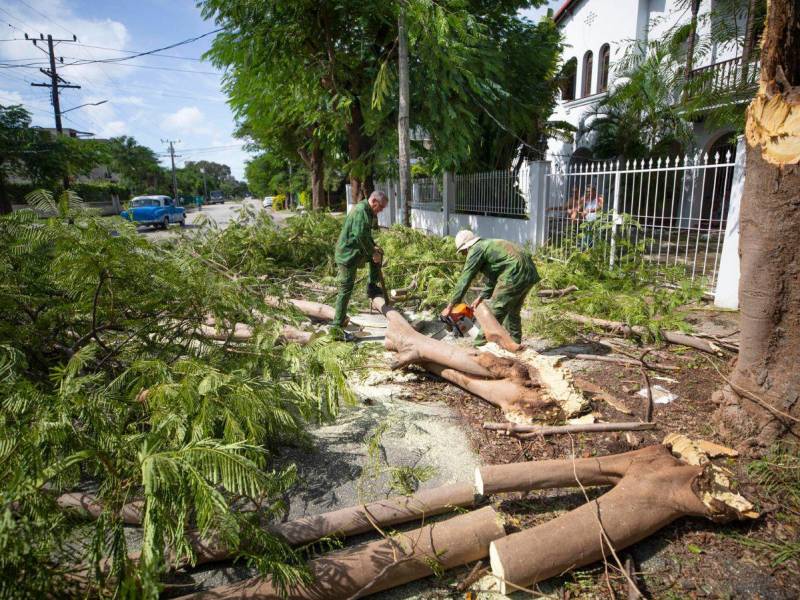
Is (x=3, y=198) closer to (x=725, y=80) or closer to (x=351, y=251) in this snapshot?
(x=351, y=251)

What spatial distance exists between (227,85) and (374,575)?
43.1ft

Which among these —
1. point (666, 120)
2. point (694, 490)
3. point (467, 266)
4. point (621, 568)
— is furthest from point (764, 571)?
point (666, 120)

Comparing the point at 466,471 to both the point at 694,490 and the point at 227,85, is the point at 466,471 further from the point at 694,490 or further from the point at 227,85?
the point at 227,85

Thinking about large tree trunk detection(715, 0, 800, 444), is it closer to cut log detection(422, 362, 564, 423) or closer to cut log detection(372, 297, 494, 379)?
cut log detection(422, 362, 564, 423)

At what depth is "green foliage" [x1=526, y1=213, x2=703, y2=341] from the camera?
5254mm

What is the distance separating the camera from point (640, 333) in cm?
495

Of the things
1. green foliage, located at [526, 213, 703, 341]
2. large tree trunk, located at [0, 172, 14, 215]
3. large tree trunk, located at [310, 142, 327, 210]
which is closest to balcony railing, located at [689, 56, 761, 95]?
green foliage, located at [526, 213, 703, 341]

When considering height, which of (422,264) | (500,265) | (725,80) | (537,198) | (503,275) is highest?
(725,80)

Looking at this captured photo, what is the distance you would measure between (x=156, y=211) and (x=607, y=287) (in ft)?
75.9

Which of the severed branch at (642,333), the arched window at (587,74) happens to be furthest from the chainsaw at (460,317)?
the arched window at (587,74)

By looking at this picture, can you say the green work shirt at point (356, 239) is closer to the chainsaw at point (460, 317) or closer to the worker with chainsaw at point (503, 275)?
the worker with chainsaw at point (503, 275)

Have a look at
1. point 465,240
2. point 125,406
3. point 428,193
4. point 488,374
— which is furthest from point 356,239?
point 428,193

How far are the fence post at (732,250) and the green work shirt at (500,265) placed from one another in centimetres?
323

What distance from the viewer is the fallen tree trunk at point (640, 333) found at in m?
4.37
